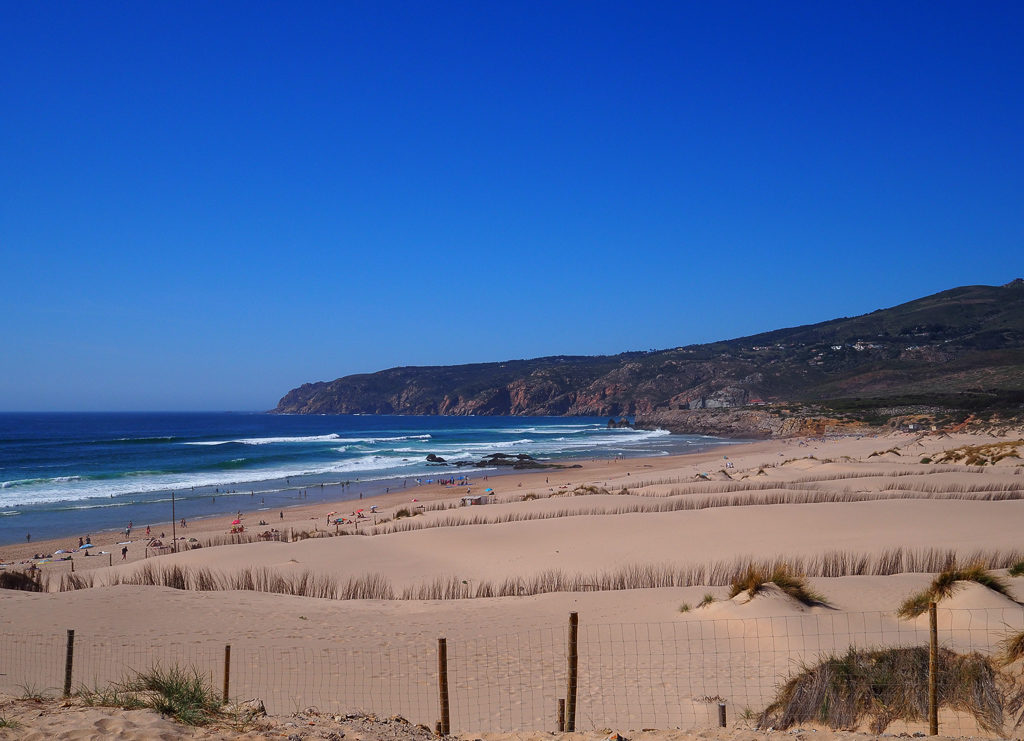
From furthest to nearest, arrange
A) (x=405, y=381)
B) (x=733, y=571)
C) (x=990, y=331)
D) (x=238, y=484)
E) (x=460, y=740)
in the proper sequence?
(x=405, y=381) → (x=990, y=331) → (x=238, y=484) → (x=733, y=571) → (x=460, y=740)

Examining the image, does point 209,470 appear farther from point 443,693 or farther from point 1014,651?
point 1014,651

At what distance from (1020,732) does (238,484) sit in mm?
41551

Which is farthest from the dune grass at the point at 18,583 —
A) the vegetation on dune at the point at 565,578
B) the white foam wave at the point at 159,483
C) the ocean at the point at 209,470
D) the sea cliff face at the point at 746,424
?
the sea cliff face at the point at 746,424

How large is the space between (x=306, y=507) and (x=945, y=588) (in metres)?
28.6

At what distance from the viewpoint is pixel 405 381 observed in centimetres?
18575

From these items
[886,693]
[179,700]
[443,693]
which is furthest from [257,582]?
[886,693]

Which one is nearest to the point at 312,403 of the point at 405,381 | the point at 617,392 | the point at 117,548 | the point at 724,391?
the point at 405,381

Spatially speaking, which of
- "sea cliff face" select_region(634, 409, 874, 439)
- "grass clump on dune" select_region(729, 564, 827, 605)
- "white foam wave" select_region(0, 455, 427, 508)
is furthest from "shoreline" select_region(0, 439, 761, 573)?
"sea cliff face" select_region(634, 409, 874, 439)

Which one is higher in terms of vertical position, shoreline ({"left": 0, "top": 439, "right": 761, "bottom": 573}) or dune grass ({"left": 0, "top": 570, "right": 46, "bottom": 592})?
dune grass ({"left": 0, "top": 570, "right": 46, "bottom": 592})

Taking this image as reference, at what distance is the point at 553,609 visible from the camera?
11070mm

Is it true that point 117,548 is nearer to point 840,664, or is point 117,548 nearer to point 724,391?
point 840,664

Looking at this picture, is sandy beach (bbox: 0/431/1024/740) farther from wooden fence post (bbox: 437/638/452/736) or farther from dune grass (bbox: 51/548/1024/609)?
wooden fence post (bbox: 437/638/452/736)

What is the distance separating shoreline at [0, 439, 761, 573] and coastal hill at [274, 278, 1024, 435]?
3020 centimetres

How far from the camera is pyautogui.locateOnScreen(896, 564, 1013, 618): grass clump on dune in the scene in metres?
8.98
